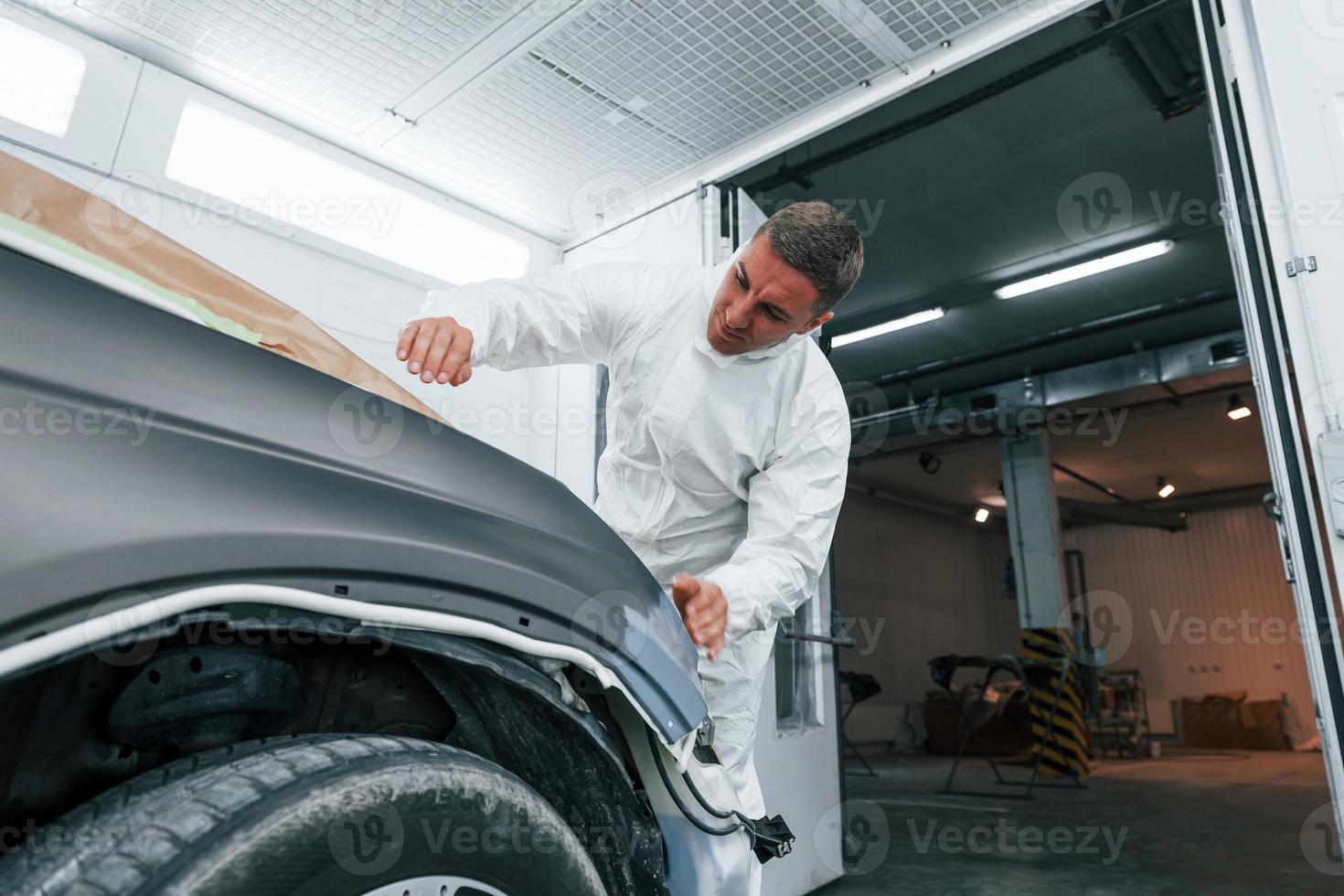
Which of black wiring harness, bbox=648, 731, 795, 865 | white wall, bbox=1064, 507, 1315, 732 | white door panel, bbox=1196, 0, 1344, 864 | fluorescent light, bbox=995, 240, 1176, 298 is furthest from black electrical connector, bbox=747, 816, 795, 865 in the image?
white wall, bbox=1064, 507, 1315, 732

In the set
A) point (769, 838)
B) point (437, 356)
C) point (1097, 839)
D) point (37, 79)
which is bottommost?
point (1097, 839)

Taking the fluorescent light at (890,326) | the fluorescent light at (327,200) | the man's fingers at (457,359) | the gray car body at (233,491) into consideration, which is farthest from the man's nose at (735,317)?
the fluorescent light at (890,326)

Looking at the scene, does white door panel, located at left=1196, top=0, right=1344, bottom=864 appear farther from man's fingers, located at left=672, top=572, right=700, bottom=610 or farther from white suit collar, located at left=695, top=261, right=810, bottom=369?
man's fingers, located at left=672, top=572, right=700, bottom=610

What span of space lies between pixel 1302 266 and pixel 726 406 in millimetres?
1301

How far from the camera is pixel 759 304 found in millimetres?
1531

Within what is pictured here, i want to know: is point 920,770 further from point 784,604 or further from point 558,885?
point 558,885

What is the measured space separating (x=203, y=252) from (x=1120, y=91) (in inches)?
152

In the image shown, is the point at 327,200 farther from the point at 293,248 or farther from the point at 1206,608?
the point at 1206,608

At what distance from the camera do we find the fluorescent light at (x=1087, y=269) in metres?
5.32

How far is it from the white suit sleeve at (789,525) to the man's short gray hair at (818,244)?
27 centimetres

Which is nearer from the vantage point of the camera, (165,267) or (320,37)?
(165,267)

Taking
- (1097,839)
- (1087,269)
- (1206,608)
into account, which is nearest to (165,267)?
(1097,839)

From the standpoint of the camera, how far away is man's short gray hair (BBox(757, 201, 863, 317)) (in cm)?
148

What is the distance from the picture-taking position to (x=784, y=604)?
4.69ft
